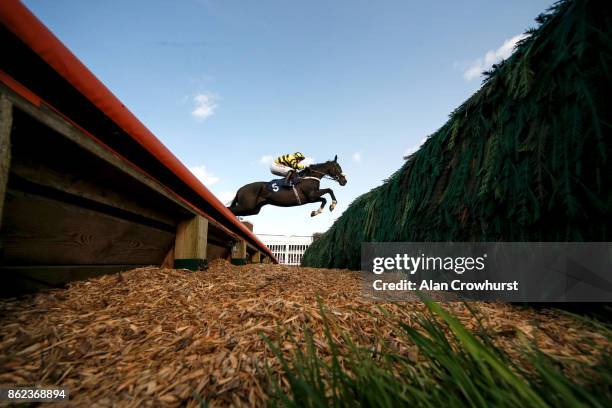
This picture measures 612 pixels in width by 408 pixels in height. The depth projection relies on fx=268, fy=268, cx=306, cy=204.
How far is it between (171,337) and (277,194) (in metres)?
12.5

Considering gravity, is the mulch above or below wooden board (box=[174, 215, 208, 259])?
below

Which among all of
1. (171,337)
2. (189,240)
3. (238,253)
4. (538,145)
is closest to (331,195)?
(238,253)

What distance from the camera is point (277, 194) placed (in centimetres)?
1370

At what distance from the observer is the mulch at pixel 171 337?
3.17 feet

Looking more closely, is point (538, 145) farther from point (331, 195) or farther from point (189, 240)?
point (331, 195)

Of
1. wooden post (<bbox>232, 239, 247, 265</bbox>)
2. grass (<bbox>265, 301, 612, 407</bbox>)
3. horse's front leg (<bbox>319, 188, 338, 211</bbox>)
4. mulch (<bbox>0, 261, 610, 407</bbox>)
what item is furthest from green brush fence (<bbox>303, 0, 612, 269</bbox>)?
horse's front leg (<bbox>319, 188, 338, 211</bbox>)

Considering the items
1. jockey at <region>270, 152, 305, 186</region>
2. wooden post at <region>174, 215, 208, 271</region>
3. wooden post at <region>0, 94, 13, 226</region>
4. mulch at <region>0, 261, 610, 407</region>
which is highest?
jockey at <region>270, 152, 305, 186</region>

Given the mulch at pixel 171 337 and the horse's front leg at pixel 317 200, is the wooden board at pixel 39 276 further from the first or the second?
the horse's front leg at pixel 317 200

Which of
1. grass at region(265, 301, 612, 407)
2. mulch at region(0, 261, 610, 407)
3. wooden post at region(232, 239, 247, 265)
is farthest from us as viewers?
wooden post at region(232, 239, 247, 265)

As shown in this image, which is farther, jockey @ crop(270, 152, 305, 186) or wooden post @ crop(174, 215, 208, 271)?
jockey @ crop(270, 152, 305, 186)

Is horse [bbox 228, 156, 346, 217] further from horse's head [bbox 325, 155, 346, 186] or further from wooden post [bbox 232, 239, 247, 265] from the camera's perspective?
wooden post [bbox 232, 239, 247, 265]

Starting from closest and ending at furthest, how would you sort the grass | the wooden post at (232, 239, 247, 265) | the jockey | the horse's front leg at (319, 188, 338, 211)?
the grass, the wooden post at (232, 239, 247, 265), the horse's front leg at (319, 188, 338, 211), the jockey

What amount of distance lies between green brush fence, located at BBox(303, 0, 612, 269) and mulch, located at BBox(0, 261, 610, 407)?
0.66 m

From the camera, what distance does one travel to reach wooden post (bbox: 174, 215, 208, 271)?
274cm
